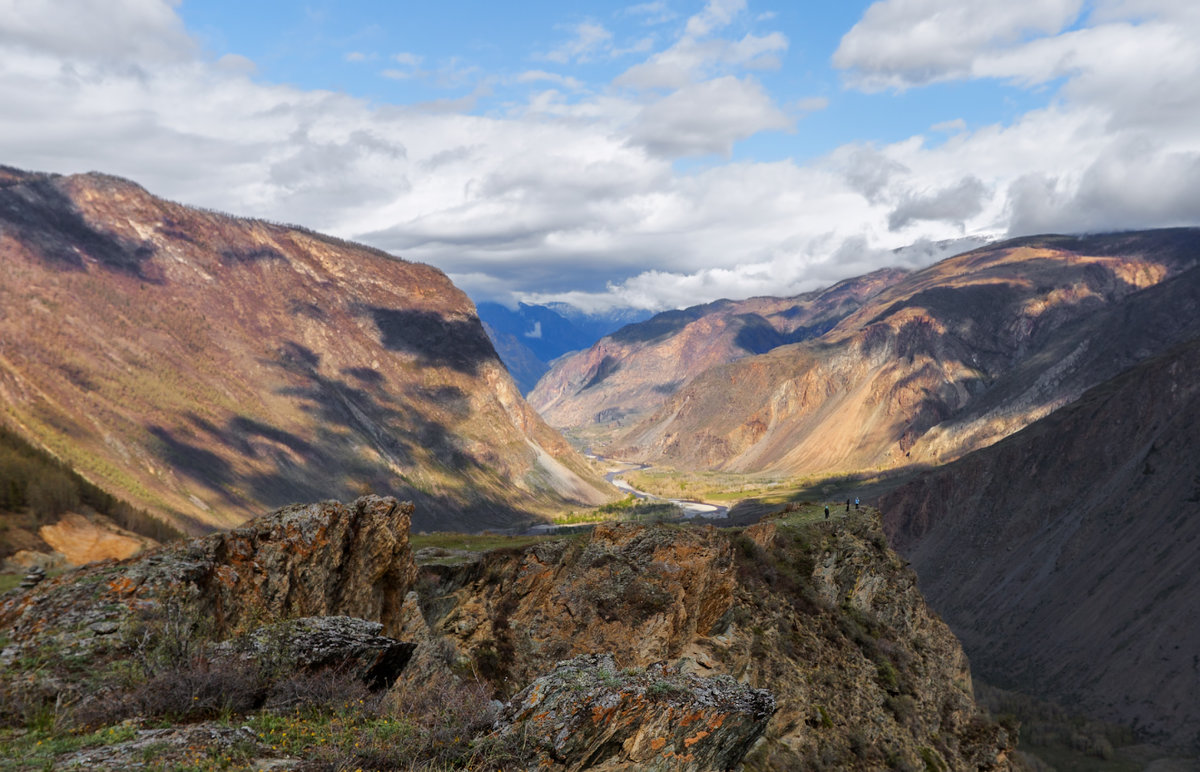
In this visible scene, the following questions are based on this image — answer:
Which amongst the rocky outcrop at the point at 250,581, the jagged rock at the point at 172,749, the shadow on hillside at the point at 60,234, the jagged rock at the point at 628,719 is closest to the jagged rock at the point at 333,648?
the rocky outcrop at the point at 250,581

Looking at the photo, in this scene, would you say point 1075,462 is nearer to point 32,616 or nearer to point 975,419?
point 975,419

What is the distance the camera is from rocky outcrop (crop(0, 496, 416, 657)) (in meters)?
11.7

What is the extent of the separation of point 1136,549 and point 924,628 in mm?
73496

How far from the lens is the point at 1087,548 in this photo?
97938mm

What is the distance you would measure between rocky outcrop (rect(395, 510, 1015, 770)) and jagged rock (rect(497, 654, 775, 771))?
6089 mm

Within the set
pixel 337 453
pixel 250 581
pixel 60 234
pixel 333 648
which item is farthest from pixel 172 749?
pixel 60 234

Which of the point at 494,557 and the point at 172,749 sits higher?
the point at 172,749

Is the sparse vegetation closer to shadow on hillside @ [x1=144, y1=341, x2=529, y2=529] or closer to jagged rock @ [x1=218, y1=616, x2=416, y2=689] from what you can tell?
jagged rock @ [x1=218, y1=616, x2=416, y2=689]

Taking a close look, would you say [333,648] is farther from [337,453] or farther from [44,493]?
→ [337,453]

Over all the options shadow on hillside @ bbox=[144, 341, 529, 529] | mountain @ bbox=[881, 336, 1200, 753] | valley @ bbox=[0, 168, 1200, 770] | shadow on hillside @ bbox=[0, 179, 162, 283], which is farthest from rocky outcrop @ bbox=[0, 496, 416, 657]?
shadow on hillside @ bbox=[0, 179, 162, 283]

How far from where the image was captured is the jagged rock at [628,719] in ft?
29.8

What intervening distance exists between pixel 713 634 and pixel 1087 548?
315ft

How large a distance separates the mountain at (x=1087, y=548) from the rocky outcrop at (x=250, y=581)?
77.3 metres

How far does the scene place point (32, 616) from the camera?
11.6 metres
